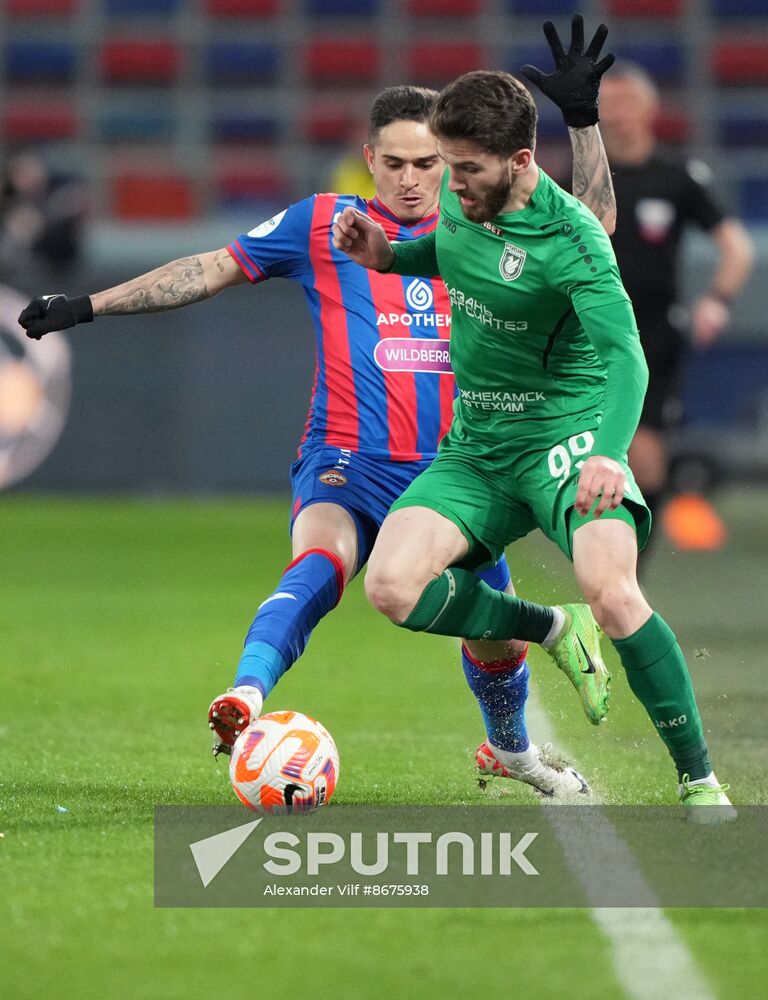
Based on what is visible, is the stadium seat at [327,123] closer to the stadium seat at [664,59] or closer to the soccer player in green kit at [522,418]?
the stadium seat at [664,59]

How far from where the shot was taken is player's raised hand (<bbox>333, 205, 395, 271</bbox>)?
4777 millimetres

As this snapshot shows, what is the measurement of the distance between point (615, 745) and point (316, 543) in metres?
1.26

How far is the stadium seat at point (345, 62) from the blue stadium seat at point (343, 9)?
1.46 ft

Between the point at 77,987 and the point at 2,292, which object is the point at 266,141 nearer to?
the point at 2,292

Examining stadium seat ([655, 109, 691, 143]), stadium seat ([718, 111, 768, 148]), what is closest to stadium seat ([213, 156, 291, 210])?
stadium seat ([655, 109, 691, 143])

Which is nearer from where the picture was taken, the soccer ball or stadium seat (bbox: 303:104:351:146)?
the soccer ball

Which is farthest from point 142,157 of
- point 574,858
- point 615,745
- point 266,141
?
point 574,858

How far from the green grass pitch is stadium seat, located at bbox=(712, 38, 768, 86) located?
945 centimetres

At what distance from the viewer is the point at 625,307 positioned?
4297 millimetres

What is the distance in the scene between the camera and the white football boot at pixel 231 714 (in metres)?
4.45

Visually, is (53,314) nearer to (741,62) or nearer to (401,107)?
(401,107)

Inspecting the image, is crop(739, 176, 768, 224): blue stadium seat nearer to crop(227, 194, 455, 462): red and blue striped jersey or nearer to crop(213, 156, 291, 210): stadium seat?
crop(213, 156, 291, 210): stadium seat

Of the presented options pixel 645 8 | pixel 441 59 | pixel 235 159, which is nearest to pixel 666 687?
pixel 235 159

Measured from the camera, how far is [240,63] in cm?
2019
